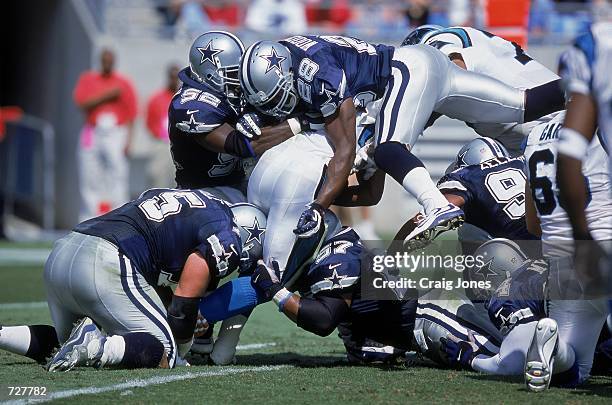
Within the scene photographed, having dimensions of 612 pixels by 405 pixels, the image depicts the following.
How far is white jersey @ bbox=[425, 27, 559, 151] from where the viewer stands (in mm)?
6207

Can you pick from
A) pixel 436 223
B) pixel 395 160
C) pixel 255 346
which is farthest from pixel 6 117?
pixel 436 223

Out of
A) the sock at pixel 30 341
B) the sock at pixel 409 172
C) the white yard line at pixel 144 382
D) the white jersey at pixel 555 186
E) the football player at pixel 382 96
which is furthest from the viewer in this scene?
the football player at pixel 382 96

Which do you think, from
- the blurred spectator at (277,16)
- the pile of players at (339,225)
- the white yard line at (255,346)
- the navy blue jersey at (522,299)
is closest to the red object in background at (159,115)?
the blurred spectator at (277,16)

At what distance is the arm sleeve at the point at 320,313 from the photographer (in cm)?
495

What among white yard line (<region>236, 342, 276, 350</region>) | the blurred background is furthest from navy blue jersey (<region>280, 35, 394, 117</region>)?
the blurred background

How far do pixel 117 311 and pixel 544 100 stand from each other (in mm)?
2603

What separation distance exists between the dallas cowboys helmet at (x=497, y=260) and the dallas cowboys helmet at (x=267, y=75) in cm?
130

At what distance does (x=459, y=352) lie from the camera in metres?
4.99

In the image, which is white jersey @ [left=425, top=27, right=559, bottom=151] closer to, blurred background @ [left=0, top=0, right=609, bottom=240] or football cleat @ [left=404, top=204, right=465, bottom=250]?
football cleat @ [left=404, top=204, right=465, bottom=250]

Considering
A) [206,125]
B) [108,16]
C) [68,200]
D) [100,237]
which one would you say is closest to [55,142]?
[68,200]

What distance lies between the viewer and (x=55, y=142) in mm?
14844

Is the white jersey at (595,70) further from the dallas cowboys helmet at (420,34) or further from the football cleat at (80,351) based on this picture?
the dallas cowboys helmet at (420,34)

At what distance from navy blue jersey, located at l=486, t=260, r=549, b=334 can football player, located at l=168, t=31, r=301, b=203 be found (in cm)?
158

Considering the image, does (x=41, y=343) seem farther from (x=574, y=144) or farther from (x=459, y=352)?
(x=574, y=144)
